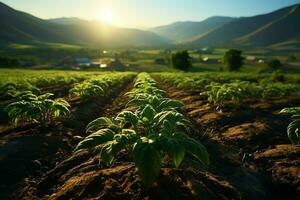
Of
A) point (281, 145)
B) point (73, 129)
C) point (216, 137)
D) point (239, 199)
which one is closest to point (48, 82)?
point (73, 129)

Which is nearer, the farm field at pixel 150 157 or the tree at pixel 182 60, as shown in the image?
the farm field at pixel 150 157

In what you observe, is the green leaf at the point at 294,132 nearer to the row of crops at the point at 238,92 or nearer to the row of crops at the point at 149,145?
the row of crops at the point at 149,145

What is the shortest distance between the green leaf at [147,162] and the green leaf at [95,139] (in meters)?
0.77

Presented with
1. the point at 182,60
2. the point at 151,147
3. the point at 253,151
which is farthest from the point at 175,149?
the point at 182,60

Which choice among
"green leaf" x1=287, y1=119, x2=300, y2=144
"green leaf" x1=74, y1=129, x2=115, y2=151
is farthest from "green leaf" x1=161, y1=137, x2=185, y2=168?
"green leaf" x1=287, y1=119, x2=300, y2=144

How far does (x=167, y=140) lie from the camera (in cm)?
565

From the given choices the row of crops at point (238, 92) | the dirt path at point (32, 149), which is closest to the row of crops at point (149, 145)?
the dirt path at point (32, 149)

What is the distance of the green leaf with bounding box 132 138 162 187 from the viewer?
18.0ft

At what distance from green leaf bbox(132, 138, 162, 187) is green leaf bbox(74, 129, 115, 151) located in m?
0.77

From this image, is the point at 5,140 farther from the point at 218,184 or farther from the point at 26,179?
the point at 218,184

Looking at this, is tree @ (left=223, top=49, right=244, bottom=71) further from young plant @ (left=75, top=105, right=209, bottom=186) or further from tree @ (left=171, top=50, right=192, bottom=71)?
young plant @ (left=75, top=105, right=209, bottom=186)

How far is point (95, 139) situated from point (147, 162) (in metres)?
1.04

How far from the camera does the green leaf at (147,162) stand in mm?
5496

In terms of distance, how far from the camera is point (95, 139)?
6.09 meters
